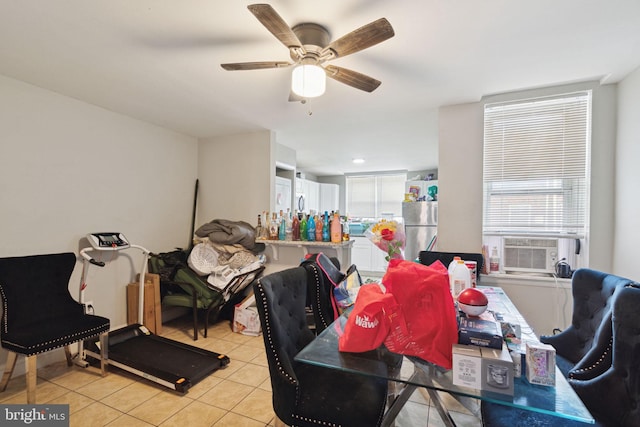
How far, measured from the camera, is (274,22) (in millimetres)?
1387

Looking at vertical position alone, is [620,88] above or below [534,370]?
above

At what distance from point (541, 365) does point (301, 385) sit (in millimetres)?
1007

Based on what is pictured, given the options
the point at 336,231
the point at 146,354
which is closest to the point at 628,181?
the point at 336,231

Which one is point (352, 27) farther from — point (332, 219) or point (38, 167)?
point (38, 167)

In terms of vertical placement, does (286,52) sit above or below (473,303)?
above

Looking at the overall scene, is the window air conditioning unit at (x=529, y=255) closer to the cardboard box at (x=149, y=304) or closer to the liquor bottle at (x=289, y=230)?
the liquor bottle at (x=289, y=230)

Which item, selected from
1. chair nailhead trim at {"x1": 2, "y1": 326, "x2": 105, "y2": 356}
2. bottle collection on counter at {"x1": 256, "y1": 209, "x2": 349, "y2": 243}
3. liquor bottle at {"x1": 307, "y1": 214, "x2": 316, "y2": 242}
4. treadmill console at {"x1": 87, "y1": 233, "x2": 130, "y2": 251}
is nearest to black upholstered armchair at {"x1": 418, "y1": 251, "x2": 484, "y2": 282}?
bottle collection on counter at {"x1": 256, "y1": 209, "x2": 349, "y2": 243}

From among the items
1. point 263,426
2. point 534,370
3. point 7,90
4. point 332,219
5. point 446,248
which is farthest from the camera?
point 332,219

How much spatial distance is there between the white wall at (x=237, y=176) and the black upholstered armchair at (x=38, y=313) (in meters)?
1.78

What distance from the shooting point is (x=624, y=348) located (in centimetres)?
118

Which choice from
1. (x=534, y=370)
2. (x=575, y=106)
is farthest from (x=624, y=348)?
(x=575, y=106)

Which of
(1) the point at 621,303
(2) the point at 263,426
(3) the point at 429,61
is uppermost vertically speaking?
(3) the point at 429,61

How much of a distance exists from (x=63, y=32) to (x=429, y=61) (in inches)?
92.5

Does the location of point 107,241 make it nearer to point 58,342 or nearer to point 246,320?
point 58,342
